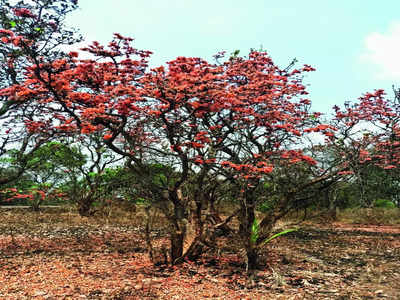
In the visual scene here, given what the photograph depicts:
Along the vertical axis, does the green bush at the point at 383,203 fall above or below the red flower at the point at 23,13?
below

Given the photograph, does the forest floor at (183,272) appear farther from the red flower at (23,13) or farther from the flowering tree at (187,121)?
the red flower at (23,13)

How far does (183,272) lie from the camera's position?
5.85 m

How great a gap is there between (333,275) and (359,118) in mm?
5973

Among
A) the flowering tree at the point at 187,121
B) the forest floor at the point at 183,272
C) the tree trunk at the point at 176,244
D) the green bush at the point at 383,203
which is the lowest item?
the forest floor at the point at 183,272

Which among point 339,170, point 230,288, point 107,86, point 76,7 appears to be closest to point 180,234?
point 230,288

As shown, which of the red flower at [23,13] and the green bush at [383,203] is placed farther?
the green bush at [383,203]

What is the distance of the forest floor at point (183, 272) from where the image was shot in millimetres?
4949

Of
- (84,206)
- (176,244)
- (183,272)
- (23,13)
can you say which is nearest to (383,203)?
(84,206)

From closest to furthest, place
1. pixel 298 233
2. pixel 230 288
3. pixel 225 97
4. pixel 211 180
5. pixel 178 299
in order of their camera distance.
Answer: pixel 178 299 < pixel 230 288 < pixel 225 97 < pixel 211 180 < pixel 298 233

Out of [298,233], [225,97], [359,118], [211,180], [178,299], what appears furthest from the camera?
[298,233]

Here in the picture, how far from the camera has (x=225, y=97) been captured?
22.8ft

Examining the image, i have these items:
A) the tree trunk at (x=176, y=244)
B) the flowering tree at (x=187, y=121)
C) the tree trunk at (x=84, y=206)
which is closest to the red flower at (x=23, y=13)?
the flowering tree at (x=187, y=121)

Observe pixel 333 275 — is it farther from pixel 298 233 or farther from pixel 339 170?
pixel 298 233

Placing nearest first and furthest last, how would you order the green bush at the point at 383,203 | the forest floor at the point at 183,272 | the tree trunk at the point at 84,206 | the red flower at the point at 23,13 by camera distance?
the forest floor at the point at 183,272
the red flower at the point at 23,13
the tree trunk at the point at 84,206
the green bush at the point at 383,203
